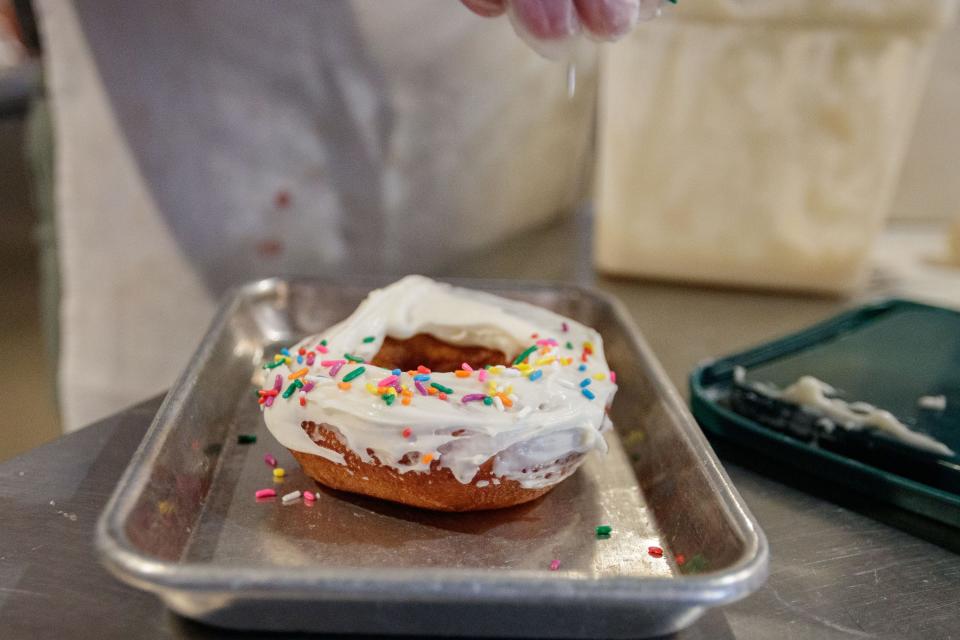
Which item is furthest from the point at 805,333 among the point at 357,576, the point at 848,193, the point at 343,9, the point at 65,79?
the point at 65,79

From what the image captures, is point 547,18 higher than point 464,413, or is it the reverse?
point 547,18

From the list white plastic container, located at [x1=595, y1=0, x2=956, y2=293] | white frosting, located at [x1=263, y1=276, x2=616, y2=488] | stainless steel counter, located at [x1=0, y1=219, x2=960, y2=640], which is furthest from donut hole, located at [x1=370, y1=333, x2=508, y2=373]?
white plastic container, located at [x1=595, y1=0, x2=956, y2=293]

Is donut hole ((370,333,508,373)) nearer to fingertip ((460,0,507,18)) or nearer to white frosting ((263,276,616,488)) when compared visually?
white frosting ((263,276,616,488))

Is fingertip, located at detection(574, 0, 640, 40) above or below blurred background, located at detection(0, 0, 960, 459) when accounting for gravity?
above

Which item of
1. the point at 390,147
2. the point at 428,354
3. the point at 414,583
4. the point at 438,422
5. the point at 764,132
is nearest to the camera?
the point at 414,583

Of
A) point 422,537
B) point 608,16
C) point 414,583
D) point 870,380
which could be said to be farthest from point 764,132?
point 414,583

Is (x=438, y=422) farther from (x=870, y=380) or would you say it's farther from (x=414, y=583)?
(x=870, y=380)

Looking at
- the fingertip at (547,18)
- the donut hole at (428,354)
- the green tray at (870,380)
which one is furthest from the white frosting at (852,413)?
the fingertip at (547,18)
